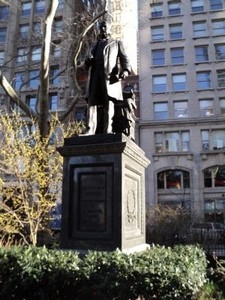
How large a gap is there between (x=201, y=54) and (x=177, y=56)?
2.86 m

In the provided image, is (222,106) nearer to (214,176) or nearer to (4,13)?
(214,176)

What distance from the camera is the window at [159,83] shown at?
46406 mm

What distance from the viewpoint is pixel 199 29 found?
4784 centimetres

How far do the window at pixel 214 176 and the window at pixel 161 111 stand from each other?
797 centimetres

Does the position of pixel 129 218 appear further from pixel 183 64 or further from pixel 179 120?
pixel 183 64

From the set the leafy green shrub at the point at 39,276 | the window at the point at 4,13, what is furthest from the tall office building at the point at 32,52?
the leafy green shrub at the point at 39,276

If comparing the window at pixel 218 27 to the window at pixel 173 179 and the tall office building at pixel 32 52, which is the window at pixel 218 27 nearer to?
the tall office building at pixel 32 52

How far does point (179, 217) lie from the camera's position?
23.3 metres

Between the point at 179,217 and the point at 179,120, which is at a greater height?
the point at 179,120

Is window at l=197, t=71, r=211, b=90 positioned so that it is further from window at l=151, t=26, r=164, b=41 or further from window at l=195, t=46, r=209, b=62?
window at l=151, t=26, r=164, b=41

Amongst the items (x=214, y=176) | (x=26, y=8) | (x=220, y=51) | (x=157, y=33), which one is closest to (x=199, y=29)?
(x=220, y=51)

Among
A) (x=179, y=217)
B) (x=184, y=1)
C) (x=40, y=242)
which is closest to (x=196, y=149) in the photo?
(x=184, y=1)

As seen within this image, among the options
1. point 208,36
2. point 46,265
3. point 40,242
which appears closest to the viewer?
point 46,265

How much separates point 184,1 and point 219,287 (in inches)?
1830
